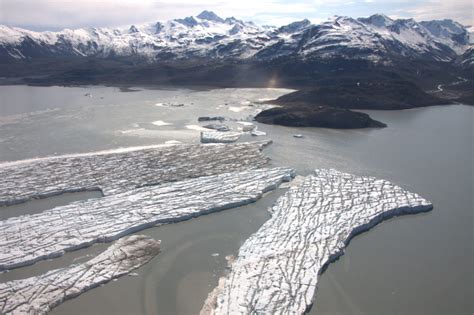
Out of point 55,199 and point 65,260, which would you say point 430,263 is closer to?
point 65,260

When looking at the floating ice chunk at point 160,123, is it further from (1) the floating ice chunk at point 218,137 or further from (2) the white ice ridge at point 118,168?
(2) the white ice ridge at point 118,168

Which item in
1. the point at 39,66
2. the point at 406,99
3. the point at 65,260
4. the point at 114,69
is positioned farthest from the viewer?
the point at 39,66

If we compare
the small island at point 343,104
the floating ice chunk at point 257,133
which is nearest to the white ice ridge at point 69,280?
the floating ice chunk at point 257,133

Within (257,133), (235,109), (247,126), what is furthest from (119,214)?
(235,109)

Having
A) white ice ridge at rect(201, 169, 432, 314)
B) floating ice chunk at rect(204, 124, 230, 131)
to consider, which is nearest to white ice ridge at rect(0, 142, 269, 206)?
white ice ridge at rect(201, 169, 432, 314)

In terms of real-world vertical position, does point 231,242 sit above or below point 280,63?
below

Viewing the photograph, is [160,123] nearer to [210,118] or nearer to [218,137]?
[210,118]

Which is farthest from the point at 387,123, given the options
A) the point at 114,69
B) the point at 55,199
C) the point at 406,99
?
the point at 114,69
